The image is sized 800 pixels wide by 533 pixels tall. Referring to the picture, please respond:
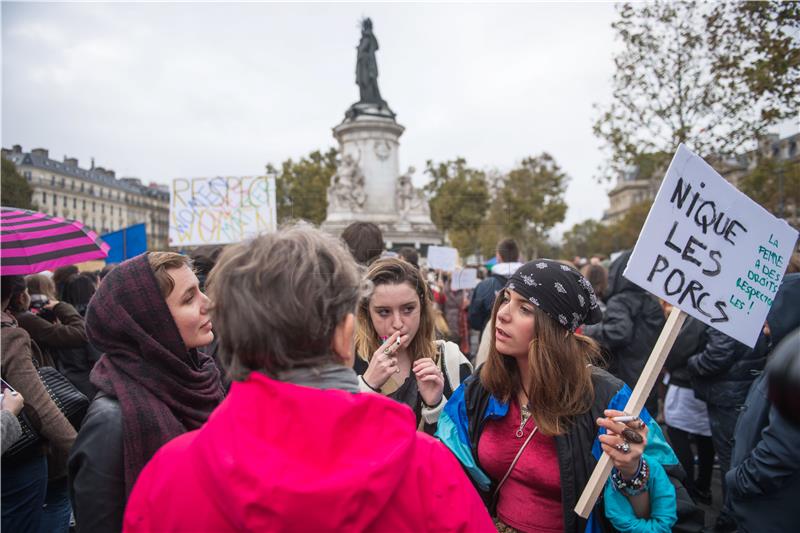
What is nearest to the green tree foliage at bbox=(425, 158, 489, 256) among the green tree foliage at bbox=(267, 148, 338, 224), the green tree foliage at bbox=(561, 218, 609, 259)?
the green tree foliage at bbox=(267, 148, 338, 224)

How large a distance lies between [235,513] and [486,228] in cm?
4115

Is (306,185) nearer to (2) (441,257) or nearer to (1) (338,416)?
(2) (441,257)

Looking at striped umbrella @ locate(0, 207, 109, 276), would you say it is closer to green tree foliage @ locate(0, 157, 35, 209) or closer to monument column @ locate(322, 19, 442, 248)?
monument column @ locate(322, 19, 442, 248)

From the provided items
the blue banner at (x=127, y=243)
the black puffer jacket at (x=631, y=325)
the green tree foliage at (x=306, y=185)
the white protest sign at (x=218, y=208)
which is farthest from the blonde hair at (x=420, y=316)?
the green tree foliage at (x=306, y=185)

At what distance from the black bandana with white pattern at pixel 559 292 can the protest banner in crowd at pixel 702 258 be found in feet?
0.91

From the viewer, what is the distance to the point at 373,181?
24109mm

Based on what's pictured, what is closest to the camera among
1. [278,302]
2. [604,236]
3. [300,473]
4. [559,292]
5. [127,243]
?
[300,473]

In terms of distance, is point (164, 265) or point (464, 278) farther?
point (464, 278)

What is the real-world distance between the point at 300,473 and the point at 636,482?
4.21ft

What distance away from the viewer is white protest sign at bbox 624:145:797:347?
1.91 metres

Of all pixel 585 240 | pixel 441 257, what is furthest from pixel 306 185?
pixel 585 240

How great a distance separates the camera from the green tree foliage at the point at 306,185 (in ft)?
133

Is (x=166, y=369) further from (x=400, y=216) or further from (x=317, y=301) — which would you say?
(x=400, y=216)

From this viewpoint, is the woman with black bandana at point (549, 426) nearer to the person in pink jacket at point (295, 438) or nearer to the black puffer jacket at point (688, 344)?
the person in pink jacket at point (295, 438)
